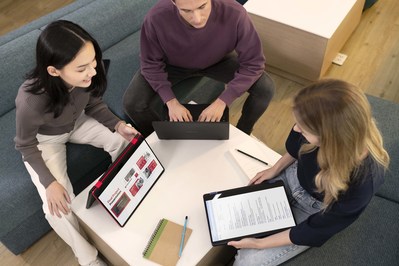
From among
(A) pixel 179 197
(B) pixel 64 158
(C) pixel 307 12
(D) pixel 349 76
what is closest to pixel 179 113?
(A) pixel 179 197

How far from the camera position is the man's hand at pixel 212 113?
152 cm

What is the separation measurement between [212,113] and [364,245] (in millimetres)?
777

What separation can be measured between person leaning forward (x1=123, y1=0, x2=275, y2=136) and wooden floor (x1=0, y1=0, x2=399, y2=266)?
1.10 ft

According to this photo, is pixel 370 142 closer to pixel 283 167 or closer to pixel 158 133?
pixel 283 167

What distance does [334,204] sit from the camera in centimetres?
108

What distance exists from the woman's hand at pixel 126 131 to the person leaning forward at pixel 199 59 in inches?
7.1

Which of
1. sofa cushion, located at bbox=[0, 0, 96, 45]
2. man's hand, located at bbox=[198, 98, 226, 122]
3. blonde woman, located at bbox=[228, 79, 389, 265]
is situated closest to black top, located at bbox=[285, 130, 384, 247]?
blonde woman, located at bbox=[228, 79, 389, 265]

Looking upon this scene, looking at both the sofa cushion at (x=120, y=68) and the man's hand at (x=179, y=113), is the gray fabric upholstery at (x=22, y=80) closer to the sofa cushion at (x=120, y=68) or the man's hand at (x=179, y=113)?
the sofa cushion at (x=120, y=68)

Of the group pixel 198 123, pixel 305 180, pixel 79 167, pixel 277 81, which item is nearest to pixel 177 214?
pixel 198 123

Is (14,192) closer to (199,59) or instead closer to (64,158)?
(64,158)

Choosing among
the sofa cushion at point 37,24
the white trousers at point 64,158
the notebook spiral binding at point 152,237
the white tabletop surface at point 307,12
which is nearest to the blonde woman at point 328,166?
the notebook spiral binding at point 152,237

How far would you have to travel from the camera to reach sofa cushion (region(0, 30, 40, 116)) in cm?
170

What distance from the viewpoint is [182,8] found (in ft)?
4.43

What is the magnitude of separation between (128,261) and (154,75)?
2.91ft
